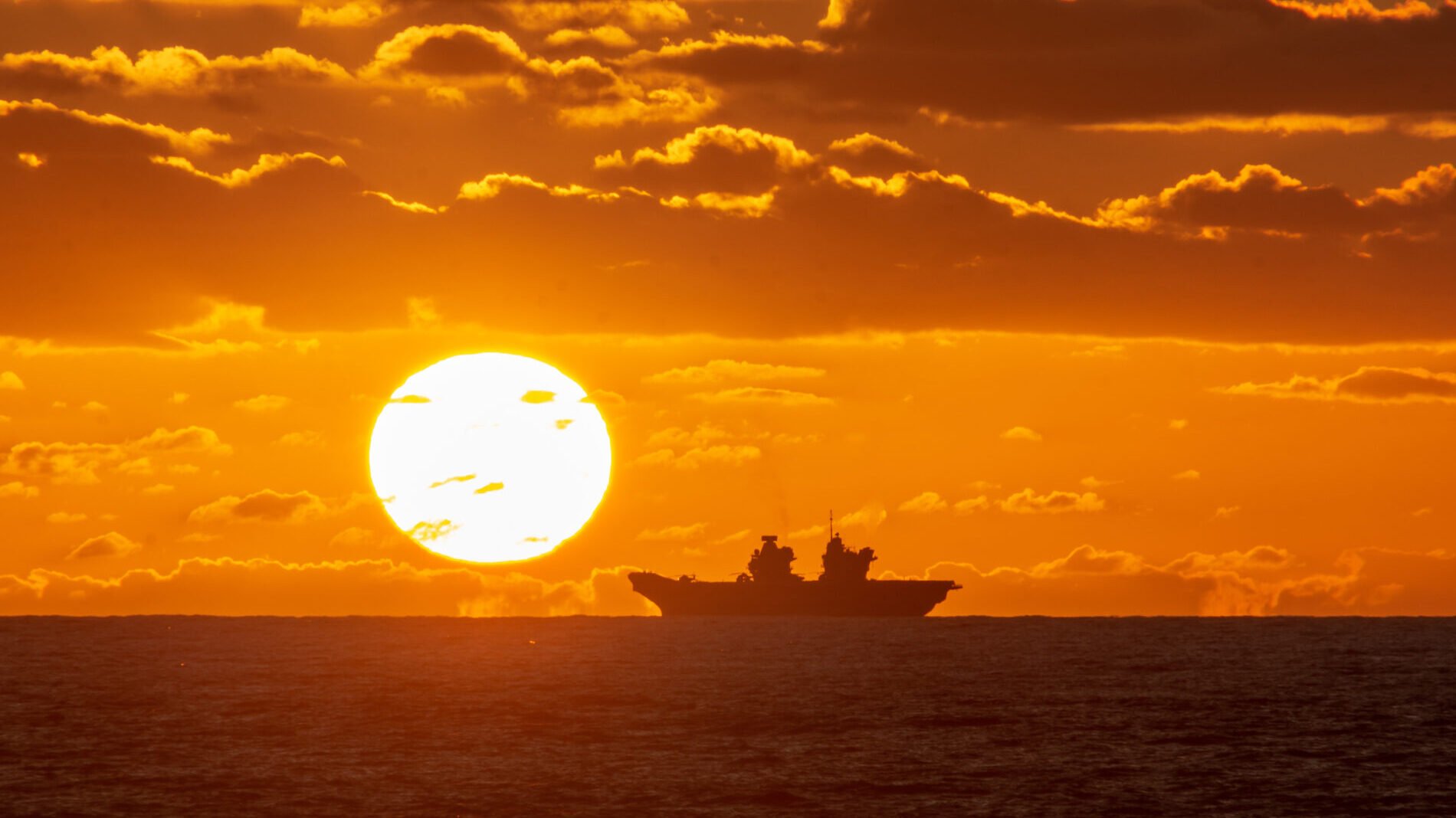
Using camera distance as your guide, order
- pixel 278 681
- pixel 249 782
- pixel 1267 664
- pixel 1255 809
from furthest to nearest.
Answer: pixel 1267 664 → pixel 278 681 → pixel 249 782 → pixel 1255 809

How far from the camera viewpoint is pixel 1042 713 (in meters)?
95.0

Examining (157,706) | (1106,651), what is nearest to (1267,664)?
(1106,651)

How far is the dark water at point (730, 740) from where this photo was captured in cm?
6150

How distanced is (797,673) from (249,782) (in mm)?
68042

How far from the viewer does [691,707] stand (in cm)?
9788

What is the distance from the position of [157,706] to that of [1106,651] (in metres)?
106

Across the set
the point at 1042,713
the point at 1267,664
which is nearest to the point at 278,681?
the point at 1042,713

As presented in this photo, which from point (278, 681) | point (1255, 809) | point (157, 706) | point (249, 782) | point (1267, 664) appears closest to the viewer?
point (1255, 809)

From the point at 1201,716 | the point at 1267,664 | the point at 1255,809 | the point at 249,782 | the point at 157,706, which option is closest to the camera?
the point at 1255,809

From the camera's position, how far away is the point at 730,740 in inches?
3164

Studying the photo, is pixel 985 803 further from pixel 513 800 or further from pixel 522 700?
pixel 522 700

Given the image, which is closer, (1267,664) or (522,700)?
(522,700)

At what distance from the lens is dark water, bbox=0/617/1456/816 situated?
202ft

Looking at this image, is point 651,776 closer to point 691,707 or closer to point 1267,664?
point 691,707
